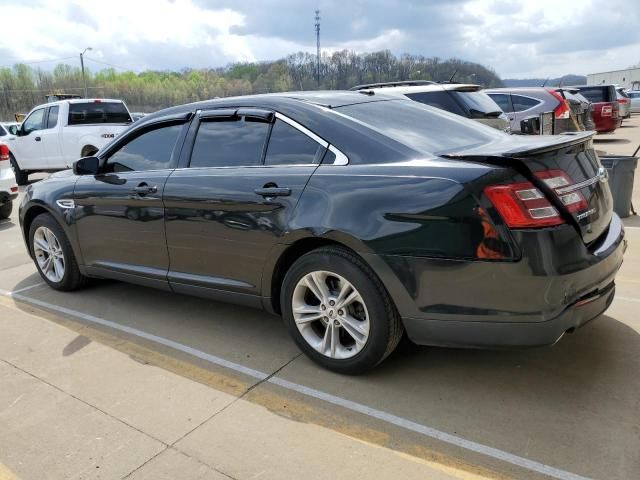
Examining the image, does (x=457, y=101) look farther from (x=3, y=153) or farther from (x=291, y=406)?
(x=3, y=153)

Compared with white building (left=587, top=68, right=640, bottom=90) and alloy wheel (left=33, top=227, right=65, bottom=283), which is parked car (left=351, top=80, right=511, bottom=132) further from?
white building (left=587, top=68, right=640, bottom=90)

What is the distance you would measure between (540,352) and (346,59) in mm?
53003

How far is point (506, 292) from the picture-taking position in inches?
107

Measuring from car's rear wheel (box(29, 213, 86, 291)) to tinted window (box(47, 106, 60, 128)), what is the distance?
8.71 meters

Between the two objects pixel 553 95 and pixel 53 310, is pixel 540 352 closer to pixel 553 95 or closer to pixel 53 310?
pixel 53 310

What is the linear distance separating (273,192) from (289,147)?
0.32 metres

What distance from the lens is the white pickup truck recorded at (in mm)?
12586

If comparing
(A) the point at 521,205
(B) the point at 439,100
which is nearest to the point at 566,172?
(A) the point at 521,205

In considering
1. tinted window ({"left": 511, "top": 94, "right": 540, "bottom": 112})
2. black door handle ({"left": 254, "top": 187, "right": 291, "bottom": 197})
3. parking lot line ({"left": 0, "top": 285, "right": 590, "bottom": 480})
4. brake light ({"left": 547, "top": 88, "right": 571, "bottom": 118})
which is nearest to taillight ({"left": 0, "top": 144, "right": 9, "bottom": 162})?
parking lot line ({"left": 0, "top": 285, "right": 590, "bottom": 480})

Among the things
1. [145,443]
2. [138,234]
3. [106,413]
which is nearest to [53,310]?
[138,234]

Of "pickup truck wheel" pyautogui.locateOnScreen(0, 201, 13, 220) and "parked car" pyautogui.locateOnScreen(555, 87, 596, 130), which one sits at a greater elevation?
"parked car" pyautogui.locateOnScreen(555, 87, 596, 130)

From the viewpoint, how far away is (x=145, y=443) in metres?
2.83

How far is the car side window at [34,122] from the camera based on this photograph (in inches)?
528

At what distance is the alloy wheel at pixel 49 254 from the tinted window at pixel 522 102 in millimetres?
9962
